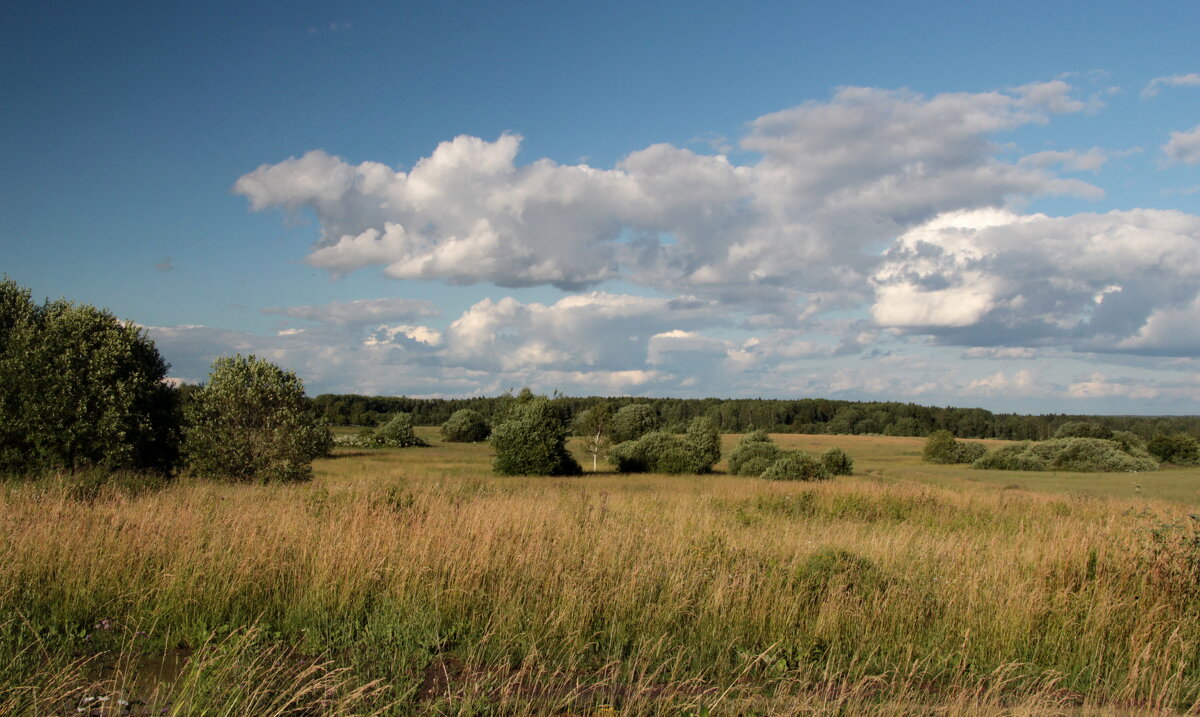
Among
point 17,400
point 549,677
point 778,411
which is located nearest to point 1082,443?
point 549,677

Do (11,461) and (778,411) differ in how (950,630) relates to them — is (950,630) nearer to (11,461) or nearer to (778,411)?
(11,461)

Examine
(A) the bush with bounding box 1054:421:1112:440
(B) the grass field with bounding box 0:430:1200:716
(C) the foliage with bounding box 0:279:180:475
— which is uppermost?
(C) the foliage with bounding box 0:279:180:475

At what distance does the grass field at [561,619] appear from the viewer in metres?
4.63

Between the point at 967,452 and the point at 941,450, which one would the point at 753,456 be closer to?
the point at 941,450

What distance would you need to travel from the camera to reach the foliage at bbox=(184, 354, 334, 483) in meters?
24.2

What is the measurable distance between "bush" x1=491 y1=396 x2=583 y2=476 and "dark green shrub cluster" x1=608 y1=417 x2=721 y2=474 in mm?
7178

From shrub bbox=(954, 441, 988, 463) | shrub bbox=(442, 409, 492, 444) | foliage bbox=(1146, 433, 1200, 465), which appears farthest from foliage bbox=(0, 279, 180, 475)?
shrub bbox=(442, 409, 492, 444)

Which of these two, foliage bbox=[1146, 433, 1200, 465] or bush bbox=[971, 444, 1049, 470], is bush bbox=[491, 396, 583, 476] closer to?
bush bbox=[971, 444, 1049, 470]

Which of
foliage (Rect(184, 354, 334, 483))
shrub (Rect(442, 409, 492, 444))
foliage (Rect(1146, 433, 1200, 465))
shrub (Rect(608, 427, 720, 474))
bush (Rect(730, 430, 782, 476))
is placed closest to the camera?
foliage (Rect(184, 354, 334, 483))

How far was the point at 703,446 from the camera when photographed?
51.4 meters

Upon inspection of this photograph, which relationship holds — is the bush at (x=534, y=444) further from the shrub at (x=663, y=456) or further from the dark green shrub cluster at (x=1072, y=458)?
the dark green shrub cluster at (x=1072, y=458)

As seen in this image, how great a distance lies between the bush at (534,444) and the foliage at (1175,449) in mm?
49215

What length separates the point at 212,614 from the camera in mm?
6391

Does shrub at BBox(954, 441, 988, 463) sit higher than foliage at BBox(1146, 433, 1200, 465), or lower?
lower
